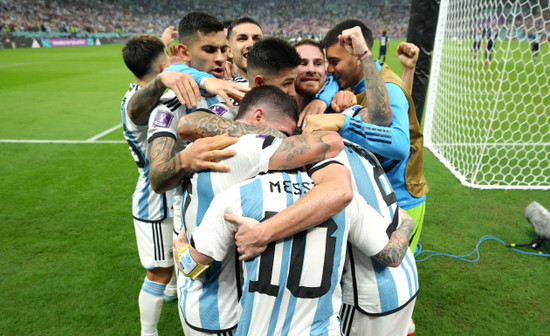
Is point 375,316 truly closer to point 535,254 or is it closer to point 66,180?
point 535,254

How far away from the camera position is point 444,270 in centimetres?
378

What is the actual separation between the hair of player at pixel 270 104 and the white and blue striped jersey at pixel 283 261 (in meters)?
0.35

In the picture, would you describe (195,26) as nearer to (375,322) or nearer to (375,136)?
(375,136)

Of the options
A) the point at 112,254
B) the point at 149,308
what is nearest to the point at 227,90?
the point at 149,308

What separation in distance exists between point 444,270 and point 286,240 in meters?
3.01

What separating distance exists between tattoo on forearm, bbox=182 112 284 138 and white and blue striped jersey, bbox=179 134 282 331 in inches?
2.6

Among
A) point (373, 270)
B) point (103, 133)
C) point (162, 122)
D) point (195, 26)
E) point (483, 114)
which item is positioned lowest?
point (103, 133)

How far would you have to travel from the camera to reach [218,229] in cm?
138

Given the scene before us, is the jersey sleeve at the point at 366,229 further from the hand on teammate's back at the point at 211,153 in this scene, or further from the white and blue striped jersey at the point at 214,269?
the hand on teammate's back at the point at 211,153

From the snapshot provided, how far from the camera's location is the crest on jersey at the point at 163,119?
2.20 m

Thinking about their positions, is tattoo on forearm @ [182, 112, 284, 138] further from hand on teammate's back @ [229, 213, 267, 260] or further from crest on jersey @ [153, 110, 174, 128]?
crest on jersey @ [153, 110, 174, 128]

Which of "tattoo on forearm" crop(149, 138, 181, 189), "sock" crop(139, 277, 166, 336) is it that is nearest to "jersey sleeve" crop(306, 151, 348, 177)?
"tattoo on forearm" crop(149, 138, 181, 189)

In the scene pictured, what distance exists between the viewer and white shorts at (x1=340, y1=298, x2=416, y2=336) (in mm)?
1749

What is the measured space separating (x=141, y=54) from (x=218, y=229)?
205cm
